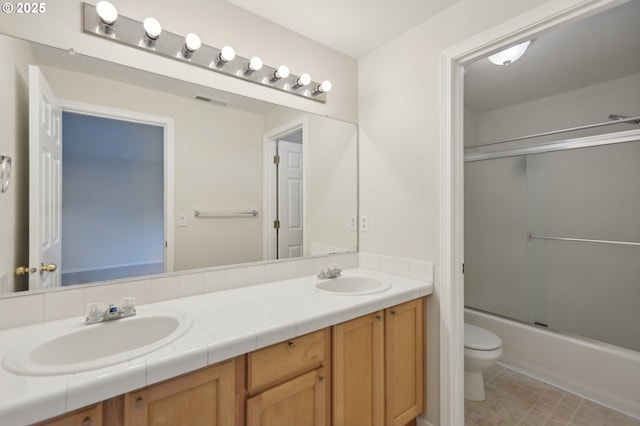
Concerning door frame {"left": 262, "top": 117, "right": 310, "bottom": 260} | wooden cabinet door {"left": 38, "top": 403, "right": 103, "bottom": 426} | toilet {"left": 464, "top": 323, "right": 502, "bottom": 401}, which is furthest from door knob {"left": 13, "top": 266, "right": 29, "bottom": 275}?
toilet {"left": 464, "top": 323, "right": 502, "bottom": 401}

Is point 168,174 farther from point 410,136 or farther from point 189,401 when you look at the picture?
point 410,136

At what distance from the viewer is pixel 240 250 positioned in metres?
1.62

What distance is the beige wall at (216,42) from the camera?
3.71 ft

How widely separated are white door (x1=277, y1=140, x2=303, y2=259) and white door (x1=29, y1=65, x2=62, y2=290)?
101 cm

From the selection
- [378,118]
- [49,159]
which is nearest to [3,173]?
Result: [49,159]

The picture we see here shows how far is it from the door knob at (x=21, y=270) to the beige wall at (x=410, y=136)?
1.70 metres

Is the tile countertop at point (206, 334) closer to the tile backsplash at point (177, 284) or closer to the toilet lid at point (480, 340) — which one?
the tile backsplash at point (177, 284)

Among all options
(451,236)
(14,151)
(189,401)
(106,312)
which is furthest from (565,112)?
(14,151)

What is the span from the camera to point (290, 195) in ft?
6.08

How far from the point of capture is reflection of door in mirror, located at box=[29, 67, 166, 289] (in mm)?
1113

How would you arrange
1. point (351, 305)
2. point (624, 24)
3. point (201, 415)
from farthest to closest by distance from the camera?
point (624, 24), point (351, 305), point (201, 415)

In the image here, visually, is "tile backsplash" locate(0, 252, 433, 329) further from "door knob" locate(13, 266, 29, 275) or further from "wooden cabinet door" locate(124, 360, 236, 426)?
"wooden cabinet door" locate(124, 360, 236, 426)

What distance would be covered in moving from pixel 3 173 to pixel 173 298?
761 millimetres

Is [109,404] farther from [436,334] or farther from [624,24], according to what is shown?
[624,24]
